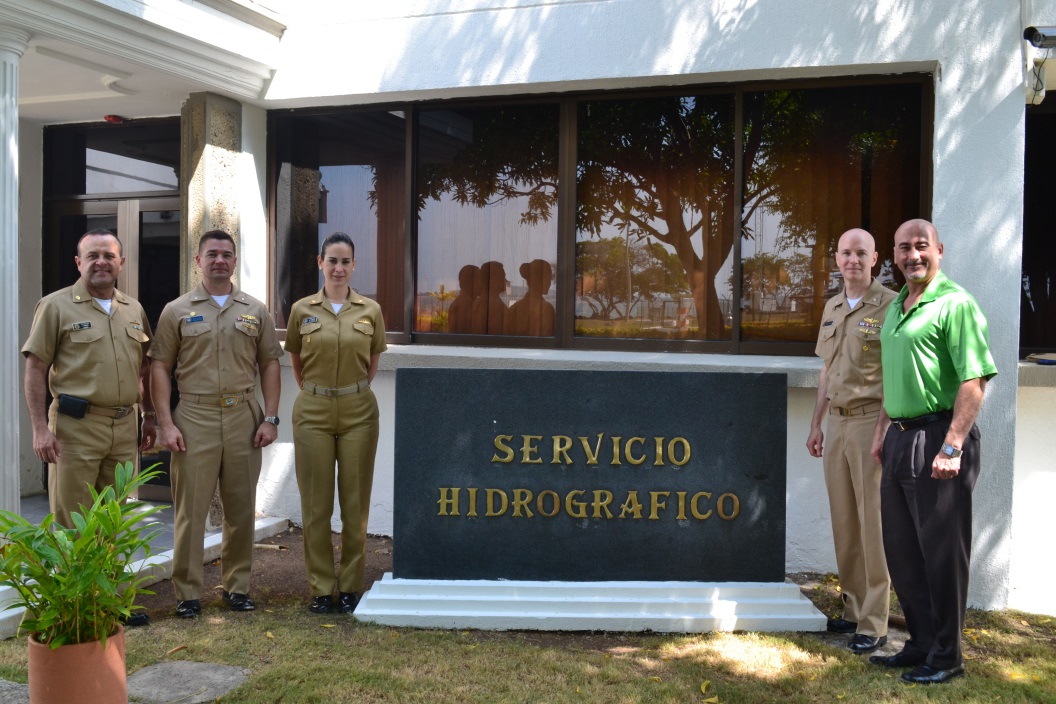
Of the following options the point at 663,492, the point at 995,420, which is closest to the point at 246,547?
the point at 663,492

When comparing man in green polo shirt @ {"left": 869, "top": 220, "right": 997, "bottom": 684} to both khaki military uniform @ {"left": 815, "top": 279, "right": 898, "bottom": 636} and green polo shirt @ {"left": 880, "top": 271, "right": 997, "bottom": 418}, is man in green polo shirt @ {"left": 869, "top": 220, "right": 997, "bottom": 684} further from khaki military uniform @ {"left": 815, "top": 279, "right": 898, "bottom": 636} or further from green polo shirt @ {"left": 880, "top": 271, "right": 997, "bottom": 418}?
khaki military uniform @ {"left": 815, "top": 279, "right": 898, "bottom": 636}

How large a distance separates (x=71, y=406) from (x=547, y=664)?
8.29 ft

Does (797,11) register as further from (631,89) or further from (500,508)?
(500,508)

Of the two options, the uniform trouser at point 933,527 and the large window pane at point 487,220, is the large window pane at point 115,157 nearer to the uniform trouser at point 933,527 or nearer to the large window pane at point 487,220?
the large window pane at point 487,220

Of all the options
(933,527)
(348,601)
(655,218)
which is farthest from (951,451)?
(348,601)

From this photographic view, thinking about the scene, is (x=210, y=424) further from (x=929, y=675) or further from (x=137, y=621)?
(x=929, y=675)

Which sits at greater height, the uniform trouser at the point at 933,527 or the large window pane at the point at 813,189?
the large window pane at the point at 813,189

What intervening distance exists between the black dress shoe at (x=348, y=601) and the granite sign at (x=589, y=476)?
30cm

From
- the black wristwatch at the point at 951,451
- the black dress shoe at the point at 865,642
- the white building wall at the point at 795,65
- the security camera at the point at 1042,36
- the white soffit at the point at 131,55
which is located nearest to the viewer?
the black wristwatch at the point at 951,451

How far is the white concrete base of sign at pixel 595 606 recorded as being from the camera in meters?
4.76

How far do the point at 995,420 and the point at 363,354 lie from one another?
3.38m

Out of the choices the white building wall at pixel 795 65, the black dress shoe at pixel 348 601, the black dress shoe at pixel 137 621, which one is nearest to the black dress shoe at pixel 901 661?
the white building wall at pixel 795 65

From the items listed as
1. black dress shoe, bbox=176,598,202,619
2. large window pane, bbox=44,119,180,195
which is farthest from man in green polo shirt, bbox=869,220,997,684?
large window pane, bbox=44,119,180,195

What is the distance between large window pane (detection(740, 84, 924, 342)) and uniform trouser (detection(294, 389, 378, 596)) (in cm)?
257
